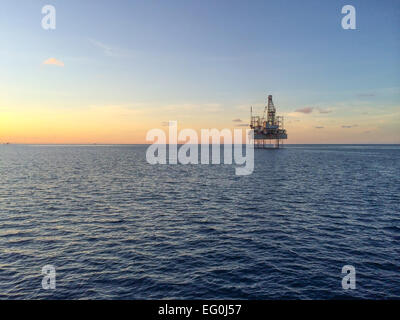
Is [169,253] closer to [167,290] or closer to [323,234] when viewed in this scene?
[167,290]

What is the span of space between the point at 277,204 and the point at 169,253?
69.9 ft

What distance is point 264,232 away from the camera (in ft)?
85.6

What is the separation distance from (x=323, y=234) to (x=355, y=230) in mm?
3841

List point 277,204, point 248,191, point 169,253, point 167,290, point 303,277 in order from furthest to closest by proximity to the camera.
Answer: point 248,191, point 277,204, point 169,253, point 303,277, point 167,290

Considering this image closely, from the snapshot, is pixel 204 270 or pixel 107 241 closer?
pixel 204 270

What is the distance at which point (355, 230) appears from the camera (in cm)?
2630
